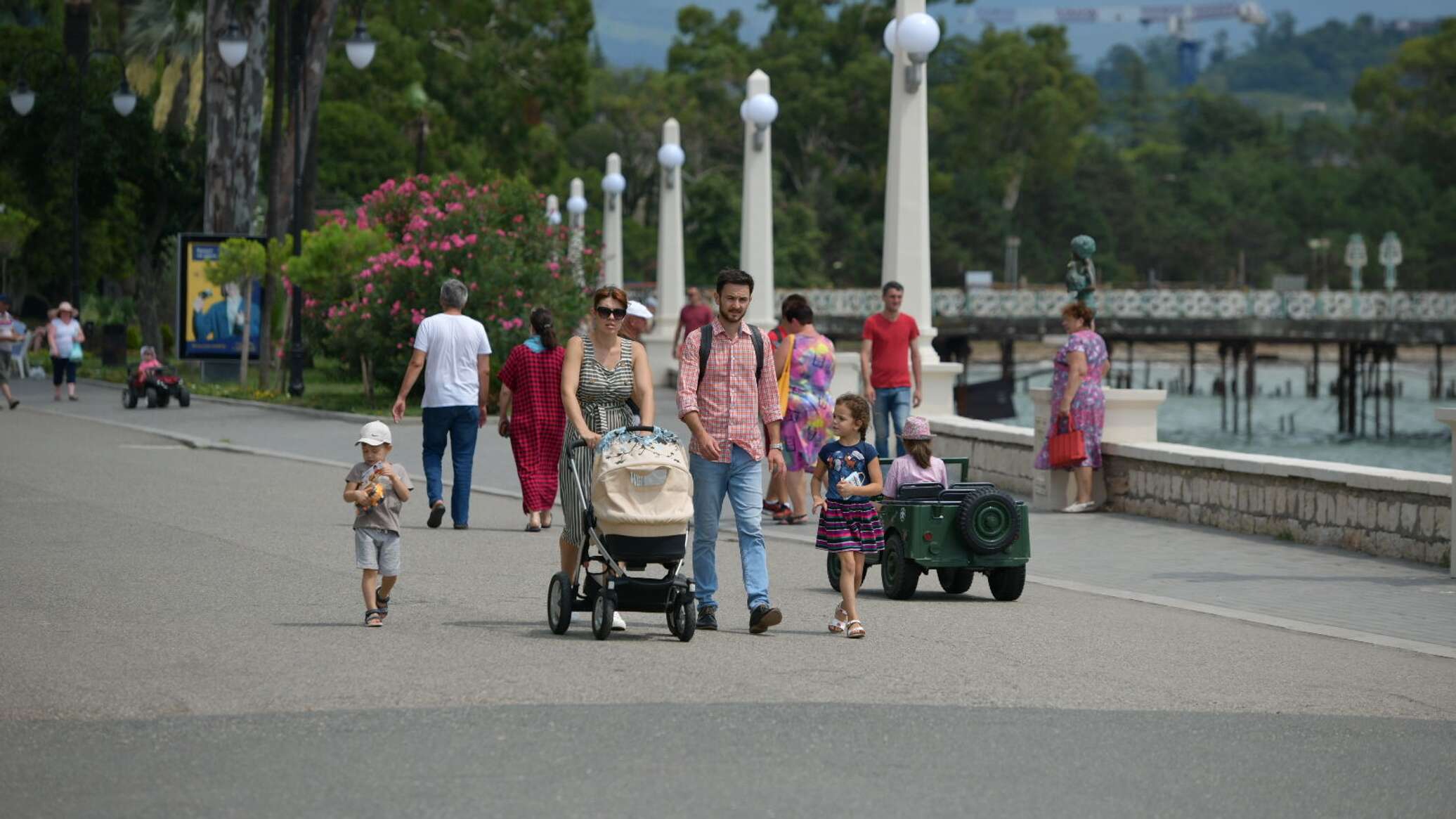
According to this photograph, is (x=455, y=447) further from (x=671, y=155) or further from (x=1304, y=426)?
(x=1304, y=426)

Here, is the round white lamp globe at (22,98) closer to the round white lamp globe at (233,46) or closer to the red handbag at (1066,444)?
the round white lamp globe at (233,46)

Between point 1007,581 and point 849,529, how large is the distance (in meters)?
1.78

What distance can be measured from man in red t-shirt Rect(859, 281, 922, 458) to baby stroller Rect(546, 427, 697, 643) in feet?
25.0

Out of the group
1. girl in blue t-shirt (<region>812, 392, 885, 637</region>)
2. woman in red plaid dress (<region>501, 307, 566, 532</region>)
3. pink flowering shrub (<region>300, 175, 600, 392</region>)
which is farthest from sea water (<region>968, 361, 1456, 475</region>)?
girl in blue t-shirt (<region>812, 392, 885, 637</region>)

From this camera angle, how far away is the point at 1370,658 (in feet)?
31.8

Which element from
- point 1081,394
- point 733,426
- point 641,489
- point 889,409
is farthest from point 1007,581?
point 889,409

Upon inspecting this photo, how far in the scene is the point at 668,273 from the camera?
138ft

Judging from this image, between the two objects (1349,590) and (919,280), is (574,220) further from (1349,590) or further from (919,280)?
(1349,590)

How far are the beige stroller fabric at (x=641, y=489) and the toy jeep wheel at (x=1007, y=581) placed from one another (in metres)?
2.79

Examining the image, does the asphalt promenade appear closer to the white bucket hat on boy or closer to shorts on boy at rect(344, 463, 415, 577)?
shorts on boy at rect(344, 463, 415, 577)

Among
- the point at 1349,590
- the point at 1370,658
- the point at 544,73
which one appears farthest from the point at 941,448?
the point at 544,73

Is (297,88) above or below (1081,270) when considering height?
above

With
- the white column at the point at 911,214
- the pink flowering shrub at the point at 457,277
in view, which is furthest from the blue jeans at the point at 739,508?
the pink flowering shrub at the point at 457,277

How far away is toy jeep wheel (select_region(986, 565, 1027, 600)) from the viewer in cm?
1151
